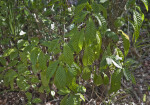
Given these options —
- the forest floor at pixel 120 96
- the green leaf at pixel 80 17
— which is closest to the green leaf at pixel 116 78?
the green leaf at pixel 80 17

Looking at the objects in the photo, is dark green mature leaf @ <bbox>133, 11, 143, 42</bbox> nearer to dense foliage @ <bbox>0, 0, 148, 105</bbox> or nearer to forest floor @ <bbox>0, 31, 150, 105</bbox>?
dense foliage @ <bbox>0, 0, 148, 105</bbox>

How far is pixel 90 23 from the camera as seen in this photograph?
1.03 m

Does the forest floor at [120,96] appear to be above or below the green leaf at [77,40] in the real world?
below

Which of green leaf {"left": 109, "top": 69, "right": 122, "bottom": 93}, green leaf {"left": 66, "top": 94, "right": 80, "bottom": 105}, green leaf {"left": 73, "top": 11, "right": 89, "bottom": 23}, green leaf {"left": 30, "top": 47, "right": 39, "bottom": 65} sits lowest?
green leaf {"left": 66, "top": 94, "right": 80, "bottom": 105}

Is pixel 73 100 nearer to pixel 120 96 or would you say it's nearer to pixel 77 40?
pixel 77 40

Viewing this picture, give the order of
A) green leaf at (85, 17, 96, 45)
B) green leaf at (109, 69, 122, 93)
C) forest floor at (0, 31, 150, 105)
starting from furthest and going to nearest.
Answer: forest floor at (0, 31, 150, 105) → green leaf at (109, 69, 122, 93) → green leaf at (85, 17, 96, 45)

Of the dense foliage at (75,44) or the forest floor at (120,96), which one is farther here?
the forest floor at (120,96)

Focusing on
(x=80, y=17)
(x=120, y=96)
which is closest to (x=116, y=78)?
(x=80, y=17)

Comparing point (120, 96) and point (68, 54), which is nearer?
point (68, 54)

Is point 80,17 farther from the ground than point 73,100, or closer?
farther from the ground

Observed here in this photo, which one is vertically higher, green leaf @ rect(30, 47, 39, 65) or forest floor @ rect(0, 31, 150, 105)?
green leaf @ rect(30, 47, 39, 65)

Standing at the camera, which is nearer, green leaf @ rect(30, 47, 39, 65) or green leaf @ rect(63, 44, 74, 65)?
green leaf @ rect(63, 44, 74, 65)

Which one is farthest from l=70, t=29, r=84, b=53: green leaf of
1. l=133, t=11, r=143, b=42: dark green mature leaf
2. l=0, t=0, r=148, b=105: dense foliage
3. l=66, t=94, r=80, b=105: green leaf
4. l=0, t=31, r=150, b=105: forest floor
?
l=0, t=31, r=150, b=105: forest floor

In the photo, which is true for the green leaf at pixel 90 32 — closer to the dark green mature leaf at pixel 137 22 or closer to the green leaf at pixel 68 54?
the green leaf at pixel 68 54
